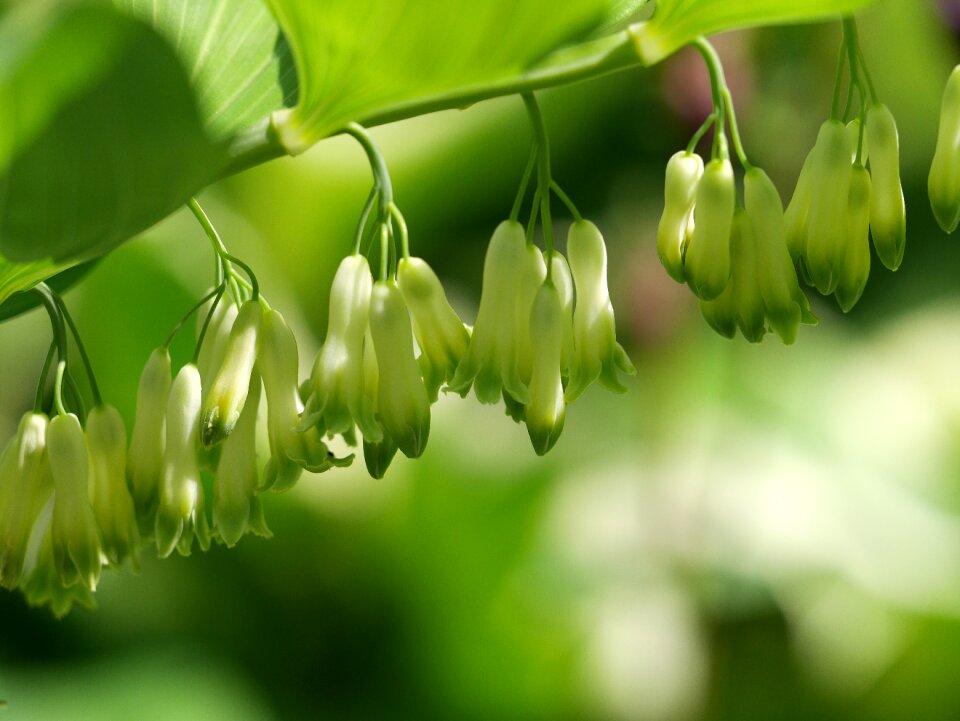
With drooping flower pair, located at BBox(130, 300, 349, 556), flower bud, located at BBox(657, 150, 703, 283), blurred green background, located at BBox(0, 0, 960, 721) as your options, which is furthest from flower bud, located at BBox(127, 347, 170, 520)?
blurred green background, located at BBox(0, 0, 960, 721)

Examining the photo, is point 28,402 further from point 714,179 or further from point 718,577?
point 714,179

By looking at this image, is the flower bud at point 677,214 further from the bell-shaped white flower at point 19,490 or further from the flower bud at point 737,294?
the bell-shaped white flower at point 19,490

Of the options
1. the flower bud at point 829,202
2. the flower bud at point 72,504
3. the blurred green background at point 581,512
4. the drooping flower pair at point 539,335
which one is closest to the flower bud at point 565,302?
the drooping flower pair at point 539,335

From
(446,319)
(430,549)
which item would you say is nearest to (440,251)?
(430,549)

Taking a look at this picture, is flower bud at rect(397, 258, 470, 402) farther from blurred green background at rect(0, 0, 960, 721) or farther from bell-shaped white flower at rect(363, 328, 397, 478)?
blurred green background at rect(0, 0, 960, 721)

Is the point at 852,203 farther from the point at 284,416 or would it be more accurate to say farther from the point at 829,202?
the point at 284,416

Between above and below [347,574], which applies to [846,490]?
below
